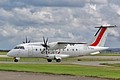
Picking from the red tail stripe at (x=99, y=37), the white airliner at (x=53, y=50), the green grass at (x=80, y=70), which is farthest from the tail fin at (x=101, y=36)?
the green grass at (x=80, y=70)

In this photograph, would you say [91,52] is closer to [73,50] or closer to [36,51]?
[73,50]

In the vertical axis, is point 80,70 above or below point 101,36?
below

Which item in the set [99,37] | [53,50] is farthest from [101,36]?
[53,50]

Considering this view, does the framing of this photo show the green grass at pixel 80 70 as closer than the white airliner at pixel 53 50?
Yes

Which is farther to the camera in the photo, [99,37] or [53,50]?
[99,37]

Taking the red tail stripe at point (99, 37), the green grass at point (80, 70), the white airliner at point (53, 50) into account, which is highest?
the red tail stripe at point (99, 37)

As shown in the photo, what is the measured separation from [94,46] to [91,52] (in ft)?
6.16

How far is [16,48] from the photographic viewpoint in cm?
6631

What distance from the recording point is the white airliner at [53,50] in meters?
66.2

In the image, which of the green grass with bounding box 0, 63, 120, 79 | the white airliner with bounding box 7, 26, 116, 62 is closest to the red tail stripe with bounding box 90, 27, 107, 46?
the white airliner with bounding box 7, 26, 116, 62

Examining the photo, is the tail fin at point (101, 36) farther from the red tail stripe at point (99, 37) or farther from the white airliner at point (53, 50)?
the white airliner at point (53, 50)

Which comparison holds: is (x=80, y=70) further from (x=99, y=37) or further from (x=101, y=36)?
(x=101, y=36)

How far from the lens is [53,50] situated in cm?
6850

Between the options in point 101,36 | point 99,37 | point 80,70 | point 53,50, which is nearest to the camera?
point 80,70
